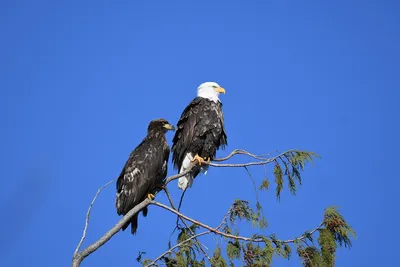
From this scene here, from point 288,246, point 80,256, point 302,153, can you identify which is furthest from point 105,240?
point 302,153

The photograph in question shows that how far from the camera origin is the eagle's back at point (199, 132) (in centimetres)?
840

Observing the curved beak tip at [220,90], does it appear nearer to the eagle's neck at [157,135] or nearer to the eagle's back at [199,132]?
the eagle's back at [199,132]

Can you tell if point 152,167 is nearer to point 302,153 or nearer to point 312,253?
point 302,153

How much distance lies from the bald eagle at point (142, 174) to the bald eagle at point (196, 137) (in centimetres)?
48

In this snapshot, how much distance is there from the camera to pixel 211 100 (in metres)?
8.81

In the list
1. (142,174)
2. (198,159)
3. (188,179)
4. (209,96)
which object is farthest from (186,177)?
(209,96)

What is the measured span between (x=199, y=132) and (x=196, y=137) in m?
0.09

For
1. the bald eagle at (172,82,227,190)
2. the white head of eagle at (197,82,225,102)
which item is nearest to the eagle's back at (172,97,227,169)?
the bald eagle at (172,82,227,190)

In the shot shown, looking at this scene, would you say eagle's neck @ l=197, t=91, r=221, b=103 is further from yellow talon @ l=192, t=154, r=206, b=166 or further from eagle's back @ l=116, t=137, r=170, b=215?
eagle's back @ l=116, t=137, r=170, b=215

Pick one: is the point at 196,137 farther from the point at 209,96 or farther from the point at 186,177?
the point at 209,96

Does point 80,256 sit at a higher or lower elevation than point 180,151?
lower

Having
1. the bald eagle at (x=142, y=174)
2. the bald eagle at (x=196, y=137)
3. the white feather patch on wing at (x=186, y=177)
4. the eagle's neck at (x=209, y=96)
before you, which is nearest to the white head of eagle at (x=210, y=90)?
the eagle's neck at (x=209, y=96)

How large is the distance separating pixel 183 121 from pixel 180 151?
44 cm

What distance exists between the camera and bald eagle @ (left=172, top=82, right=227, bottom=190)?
8.39 metres
